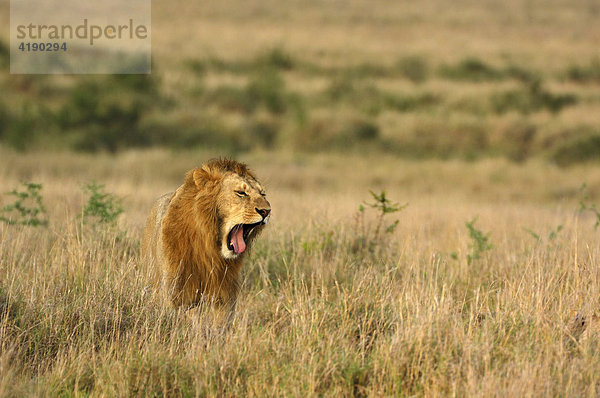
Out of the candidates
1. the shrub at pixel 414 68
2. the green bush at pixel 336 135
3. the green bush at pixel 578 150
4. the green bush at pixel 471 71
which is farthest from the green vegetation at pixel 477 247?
the green bush at pixel 471 71

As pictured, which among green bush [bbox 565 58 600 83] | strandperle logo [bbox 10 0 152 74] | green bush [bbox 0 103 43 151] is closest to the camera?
green bush [bbox 0 103 43 151]

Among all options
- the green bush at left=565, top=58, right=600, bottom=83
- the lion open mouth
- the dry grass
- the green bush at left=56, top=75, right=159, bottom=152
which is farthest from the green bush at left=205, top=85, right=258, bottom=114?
the lion open mouth

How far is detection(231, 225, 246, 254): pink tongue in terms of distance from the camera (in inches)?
214

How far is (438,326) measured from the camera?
4.98 m

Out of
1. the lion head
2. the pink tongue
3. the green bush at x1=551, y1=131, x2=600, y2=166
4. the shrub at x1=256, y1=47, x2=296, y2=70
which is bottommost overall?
the pink tongue

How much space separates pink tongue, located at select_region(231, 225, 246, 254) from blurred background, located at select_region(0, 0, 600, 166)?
17.0 meters

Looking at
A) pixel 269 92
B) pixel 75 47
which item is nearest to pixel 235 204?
pixel 269 92

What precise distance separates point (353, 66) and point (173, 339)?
1227 inches

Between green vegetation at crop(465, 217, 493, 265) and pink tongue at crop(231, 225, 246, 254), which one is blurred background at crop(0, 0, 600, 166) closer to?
green vegetation at crop(465, 217, 493, 265)

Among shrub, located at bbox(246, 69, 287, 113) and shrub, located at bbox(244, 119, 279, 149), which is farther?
shrub, located at bbox(246, 69, 287, 113)

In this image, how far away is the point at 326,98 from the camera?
29.2 metres

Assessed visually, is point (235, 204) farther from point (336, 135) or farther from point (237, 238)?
point (336, 135)

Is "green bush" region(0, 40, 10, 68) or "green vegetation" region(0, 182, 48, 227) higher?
"green bush" region(0, 40, 10, 68)

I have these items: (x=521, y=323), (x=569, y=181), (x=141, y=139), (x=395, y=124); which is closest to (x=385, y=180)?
(x=569, y=181)
